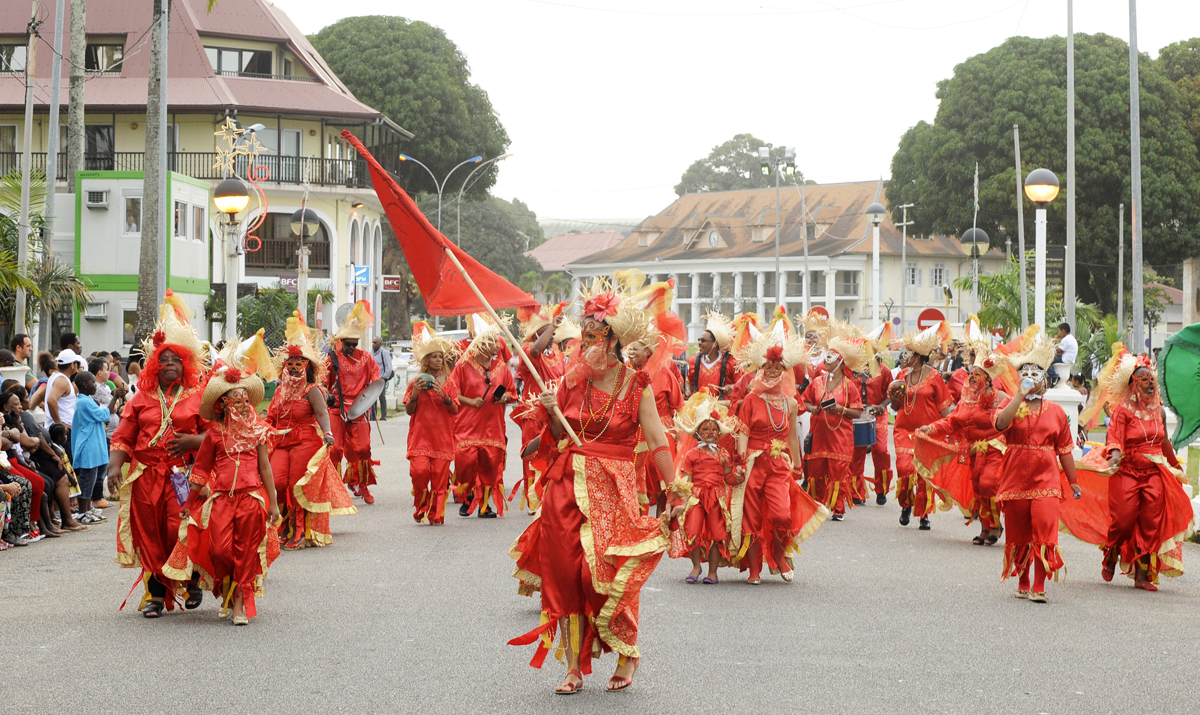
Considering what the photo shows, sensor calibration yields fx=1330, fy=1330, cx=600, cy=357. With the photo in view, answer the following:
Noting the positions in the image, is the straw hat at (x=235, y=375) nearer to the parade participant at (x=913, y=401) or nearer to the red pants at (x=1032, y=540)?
the red pants at (x=1032, y=540)

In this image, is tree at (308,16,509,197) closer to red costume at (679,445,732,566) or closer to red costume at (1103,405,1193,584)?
Result: red costume at (679,445,732,566)

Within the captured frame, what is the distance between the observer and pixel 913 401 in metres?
14.2

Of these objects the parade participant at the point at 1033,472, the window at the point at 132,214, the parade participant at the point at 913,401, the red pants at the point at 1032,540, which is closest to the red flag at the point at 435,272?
the parade participant at the point at 1033,472

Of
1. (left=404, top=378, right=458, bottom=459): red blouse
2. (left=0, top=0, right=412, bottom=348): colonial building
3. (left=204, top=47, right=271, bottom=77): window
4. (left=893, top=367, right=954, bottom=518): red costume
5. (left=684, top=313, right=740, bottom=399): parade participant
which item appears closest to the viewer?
(left=684, top=313, right=740, bottom=399): parade participant

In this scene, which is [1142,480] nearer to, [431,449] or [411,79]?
[431,449]

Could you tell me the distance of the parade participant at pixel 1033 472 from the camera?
30.9 ft

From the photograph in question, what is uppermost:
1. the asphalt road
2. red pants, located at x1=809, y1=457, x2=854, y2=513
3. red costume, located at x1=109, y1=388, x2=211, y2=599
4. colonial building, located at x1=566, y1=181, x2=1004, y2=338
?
colonial building, located at x1=566, y1=181, x2=1004, y2=338

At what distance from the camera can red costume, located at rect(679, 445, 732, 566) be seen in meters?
9.96

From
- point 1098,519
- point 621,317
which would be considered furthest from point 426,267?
point 1098,519

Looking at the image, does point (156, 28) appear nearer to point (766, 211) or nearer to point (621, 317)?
point (621, 317)

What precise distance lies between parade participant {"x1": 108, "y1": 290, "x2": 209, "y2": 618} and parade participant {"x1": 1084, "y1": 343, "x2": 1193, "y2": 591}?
21.8ft

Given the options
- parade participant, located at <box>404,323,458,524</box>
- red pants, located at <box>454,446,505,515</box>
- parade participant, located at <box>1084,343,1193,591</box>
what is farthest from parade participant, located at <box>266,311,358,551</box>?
parade participant, located at <box>1084,343,1193,591</box>

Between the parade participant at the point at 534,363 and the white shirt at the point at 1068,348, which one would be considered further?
the white shirt at the point at 1068,348

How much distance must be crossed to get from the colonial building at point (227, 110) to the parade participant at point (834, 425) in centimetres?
3006
